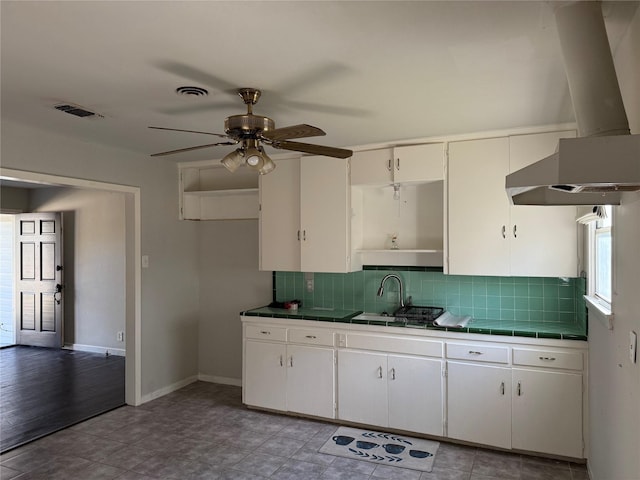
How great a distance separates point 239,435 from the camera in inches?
142

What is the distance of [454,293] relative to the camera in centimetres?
392

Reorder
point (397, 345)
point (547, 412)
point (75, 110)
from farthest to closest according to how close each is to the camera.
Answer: point (397, 345) < point (547, 412) < point (75, 110)

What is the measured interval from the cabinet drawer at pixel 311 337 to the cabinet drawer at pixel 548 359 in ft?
4.74

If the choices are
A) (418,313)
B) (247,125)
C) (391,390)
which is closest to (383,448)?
(391,390)

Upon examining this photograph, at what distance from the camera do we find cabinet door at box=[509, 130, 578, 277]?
3.30 m

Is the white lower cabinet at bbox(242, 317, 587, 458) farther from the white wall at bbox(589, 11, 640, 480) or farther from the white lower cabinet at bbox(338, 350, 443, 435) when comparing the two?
the white wall at bbox(589, 11, 640, 480)

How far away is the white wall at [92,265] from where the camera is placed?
6.28 meters

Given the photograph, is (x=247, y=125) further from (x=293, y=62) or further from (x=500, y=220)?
(x=500, y=220)

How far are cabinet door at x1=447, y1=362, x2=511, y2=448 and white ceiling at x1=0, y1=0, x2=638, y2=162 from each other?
5.91ft

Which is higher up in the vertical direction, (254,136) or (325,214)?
(254,136)

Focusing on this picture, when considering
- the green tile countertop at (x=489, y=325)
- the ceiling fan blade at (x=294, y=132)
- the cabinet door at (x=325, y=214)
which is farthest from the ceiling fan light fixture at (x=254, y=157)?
the green tile countertop at (x=489, y=325)

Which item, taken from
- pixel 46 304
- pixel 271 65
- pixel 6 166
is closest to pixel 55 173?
pixel 6 166

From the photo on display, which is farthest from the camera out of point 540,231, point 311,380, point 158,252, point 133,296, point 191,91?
point 158,252

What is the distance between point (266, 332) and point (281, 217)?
106cm
